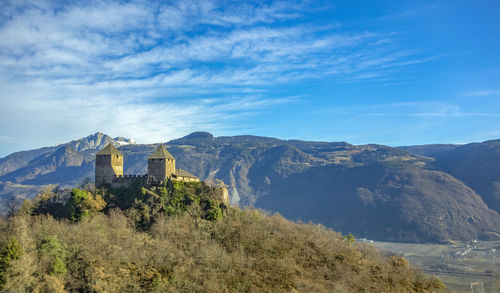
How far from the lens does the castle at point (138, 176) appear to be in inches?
2931

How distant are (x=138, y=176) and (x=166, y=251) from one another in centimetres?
1891

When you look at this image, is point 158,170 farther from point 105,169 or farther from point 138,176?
point 105,169

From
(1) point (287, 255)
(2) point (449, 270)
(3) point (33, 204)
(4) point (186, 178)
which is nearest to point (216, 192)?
(4) point (186, 178)

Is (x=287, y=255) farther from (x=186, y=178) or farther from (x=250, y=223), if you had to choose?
(x=186, y=178)

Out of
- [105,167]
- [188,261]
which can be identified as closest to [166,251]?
[188,261]

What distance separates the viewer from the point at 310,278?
2419 inches

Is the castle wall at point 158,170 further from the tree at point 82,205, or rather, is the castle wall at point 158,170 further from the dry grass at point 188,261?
the tree at point 82,205

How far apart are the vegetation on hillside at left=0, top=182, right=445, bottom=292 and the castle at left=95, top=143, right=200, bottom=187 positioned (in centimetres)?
232

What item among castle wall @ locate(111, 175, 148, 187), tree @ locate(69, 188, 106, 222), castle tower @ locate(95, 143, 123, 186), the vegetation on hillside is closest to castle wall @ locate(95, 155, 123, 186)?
castle tower @ locate(95, 143, 123, 186)

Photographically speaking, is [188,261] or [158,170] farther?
[158,170]

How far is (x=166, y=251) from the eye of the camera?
200 ft

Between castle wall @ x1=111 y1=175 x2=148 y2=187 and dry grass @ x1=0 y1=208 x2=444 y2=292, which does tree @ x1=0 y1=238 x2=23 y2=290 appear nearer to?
dry grass @ x1=0 y1=208 x2=444 y2=292

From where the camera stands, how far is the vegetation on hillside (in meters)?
55.5

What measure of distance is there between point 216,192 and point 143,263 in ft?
68.1
